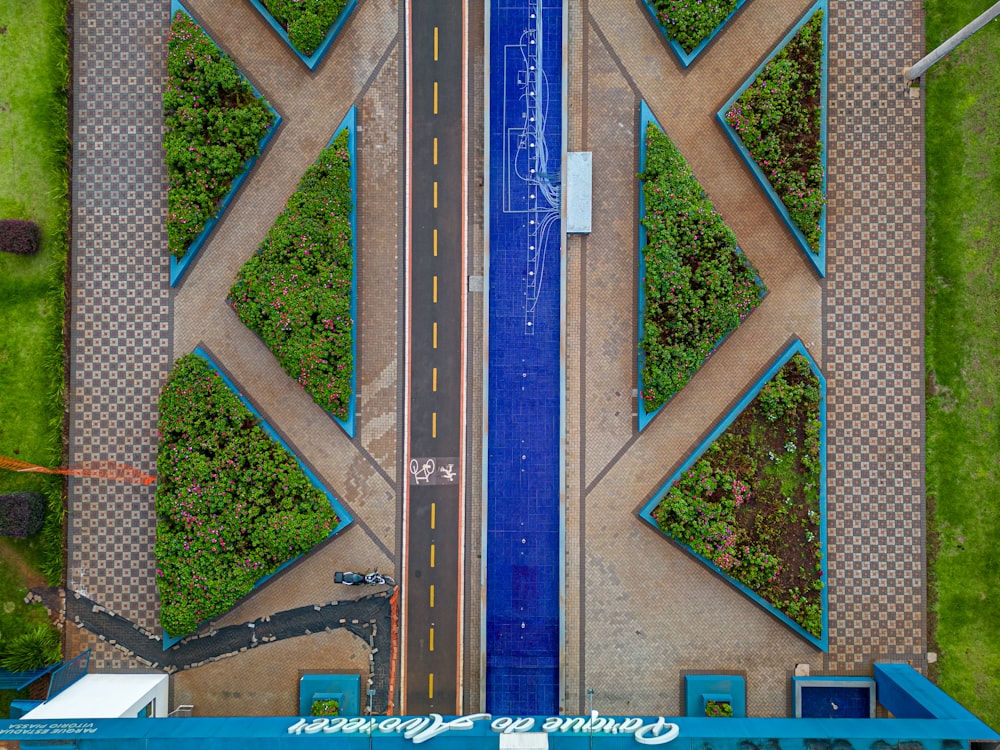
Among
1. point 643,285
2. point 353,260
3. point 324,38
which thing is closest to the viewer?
point 643,285

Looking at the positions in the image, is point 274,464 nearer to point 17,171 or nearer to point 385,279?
point 385,279

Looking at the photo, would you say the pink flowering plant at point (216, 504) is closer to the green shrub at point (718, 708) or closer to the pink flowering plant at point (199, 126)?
the pink flowering plant at point (199, 126)

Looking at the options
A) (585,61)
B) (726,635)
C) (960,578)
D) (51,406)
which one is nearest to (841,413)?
(960,578)

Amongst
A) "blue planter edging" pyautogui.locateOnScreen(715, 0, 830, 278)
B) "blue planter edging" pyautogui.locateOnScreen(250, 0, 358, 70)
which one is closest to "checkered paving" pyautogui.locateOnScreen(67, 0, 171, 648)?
"blue planter edging" pyautogui.locateOnScreen(250, 0, 358, 70)

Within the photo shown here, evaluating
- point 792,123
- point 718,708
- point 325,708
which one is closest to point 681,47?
point 792,123

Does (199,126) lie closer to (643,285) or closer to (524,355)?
(524,355)

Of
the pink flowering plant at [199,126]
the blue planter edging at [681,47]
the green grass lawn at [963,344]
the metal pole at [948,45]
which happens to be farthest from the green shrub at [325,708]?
the metal pole at [948,45]
